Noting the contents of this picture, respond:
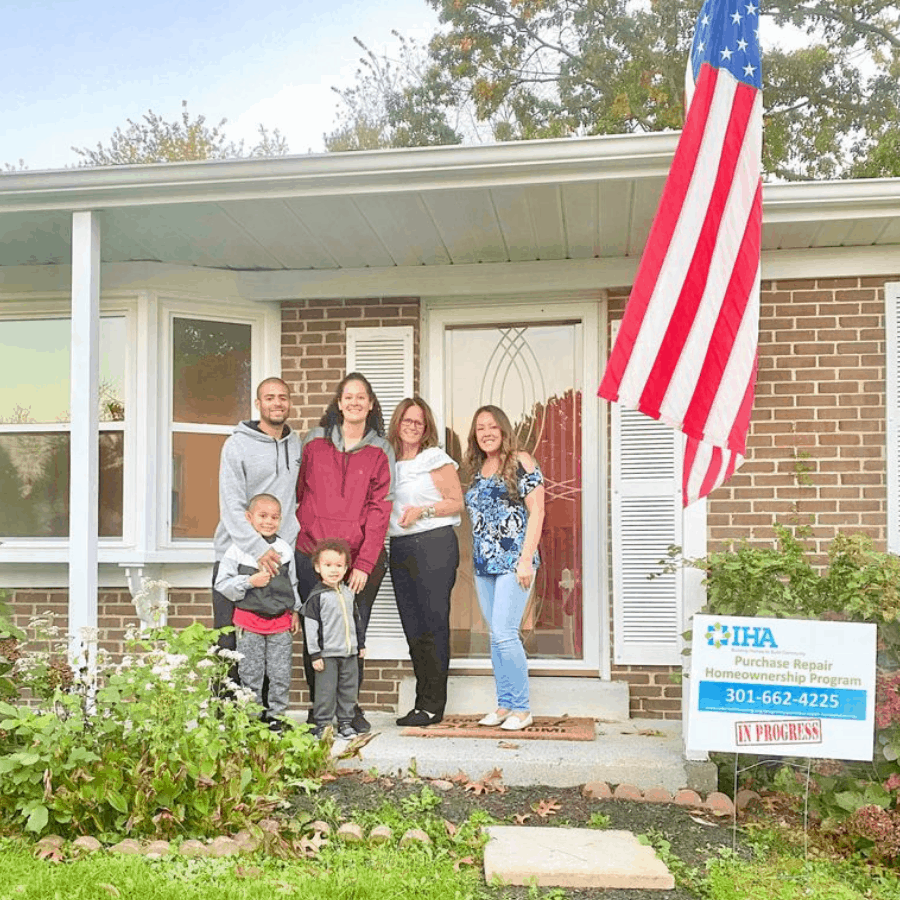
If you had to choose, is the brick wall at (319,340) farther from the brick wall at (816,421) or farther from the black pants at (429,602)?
the brick wall at (816,421)

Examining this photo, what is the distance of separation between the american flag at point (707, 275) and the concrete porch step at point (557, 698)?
7.35ft

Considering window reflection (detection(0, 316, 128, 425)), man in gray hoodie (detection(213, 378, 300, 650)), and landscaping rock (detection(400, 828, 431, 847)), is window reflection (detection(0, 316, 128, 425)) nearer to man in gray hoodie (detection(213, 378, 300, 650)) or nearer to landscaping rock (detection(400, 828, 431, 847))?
man in gray hoodie (detection(213, 378, 300, 650))

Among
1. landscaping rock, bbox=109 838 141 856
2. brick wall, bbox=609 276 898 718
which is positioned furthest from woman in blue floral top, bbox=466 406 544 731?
landscaping rock, bbox=109 838 141 856

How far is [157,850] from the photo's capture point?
3.90m

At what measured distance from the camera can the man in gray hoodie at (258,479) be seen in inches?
217

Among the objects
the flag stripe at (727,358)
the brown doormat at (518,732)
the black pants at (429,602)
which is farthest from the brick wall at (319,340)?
the flag stripe at (727,358)

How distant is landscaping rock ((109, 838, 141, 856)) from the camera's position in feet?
12.8

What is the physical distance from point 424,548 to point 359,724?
939 millimetres

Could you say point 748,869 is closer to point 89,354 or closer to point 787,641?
point 787,641

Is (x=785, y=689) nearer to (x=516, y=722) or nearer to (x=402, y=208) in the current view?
(x=516, y=722)

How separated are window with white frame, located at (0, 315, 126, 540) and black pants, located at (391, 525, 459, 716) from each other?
1.80 m

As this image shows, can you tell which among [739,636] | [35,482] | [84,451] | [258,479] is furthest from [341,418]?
[739,636]

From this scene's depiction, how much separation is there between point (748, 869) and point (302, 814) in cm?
166

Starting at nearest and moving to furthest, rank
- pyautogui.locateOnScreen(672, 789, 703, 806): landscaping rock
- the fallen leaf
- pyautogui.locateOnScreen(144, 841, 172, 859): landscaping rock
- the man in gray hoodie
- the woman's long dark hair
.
→ pyautogui.locateOnScreen(144, 841, 172, 859): landscaping rock → the fallen leaf → pyautogui.locateOnScreen(672, 789, 703, 806): landscaping rock → the man in gray hoodie → the woman's long dark hair
